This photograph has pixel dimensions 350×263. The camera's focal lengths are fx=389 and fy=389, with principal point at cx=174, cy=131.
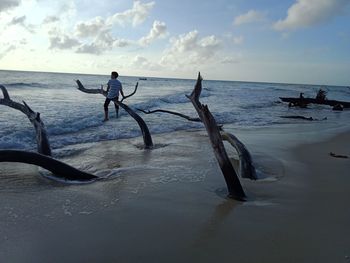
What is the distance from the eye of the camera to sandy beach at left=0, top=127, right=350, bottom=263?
12.0 feet

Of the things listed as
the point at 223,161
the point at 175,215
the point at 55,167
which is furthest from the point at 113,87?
the point at 175,215

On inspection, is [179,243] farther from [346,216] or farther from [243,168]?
[243,168]

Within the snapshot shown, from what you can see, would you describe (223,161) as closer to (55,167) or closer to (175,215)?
(175,215)

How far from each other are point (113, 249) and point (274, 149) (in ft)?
22.8

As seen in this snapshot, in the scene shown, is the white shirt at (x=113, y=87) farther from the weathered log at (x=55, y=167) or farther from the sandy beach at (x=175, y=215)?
the weathered log at (x=55, y=167)

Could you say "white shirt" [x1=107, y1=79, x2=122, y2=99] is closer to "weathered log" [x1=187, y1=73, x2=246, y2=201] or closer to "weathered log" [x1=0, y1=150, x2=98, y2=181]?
"weathered log" [x1=0, y1=150, x2=98, y2=181]

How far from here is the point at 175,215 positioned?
184 inches

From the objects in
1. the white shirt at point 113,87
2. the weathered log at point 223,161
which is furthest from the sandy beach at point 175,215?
the white shirt at point 113,87

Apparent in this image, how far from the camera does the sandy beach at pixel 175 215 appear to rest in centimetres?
367

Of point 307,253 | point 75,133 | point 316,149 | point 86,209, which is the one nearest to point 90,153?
point 75,133

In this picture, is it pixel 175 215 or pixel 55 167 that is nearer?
pixel 175 215

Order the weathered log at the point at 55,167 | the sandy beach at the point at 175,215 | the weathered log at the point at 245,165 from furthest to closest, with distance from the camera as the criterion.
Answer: the weathered log at the point at 245,165, the weathered log at the point at 55,167, the sandy beach at the point at 175,215

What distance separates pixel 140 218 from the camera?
4.56 m

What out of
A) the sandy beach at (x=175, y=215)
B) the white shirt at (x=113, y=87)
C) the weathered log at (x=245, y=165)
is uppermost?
the white shirt at (x=113, y=87)
